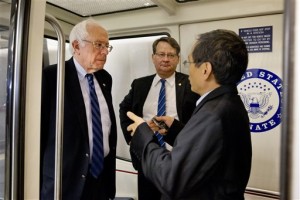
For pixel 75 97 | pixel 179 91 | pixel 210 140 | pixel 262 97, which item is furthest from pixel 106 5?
pixel 210 140

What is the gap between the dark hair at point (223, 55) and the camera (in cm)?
136

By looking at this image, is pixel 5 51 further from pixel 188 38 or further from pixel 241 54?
pixel 188 38

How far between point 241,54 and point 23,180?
3.57 ft

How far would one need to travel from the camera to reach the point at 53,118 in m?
1.71

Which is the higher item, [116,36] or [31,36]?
[116,36]

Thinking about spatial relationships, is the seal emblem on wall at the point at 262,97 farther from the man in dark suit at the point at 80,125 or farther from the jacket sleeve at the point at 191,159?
the jacket sleeve at the point at 191,159

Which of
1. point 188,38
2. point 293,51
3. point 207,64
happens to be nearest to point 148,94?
point 188,38

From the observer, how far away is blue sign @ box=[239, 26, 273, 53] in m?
2.43

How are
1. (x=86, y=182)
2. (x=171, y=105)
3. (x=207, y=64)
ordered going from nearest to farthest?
(x=207, y=64) → (x=86, y=182) → (x=171, y=105)

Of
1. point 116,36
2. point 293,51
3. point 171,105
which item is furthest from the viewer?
point 116,36

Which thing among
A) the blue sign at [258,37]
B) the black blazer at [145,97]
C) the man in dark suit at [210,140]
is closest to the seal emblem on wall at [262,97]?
the blue sign at [258,37]

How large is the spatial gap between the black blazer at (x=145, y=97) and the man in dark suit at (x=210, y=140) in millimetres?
1087

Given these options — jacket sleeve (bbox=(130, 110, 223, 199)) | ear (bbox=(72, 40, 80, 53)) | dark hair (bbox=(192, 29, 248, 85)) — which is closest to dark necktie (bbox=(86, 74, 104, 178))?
ear (bbox=(72, 40, 80, 53))

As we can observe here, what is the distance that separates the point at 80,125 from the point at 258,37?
5.39ft
